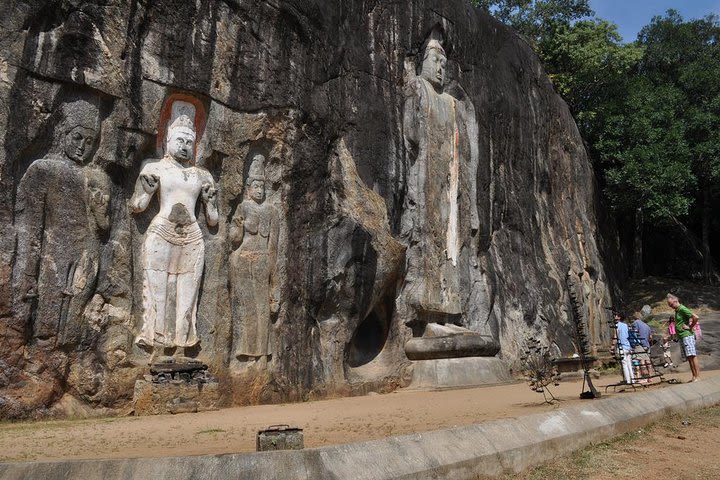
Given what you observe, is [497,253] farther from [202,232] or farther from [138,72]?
[138,72]

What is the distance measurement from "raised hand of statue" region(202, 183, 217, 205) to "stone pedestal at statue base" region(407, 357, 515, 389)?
4073 mm

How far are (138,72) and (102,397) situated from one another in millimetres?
3853

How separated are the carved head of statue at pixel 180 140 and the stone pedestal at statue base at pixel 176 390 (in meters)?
2.63

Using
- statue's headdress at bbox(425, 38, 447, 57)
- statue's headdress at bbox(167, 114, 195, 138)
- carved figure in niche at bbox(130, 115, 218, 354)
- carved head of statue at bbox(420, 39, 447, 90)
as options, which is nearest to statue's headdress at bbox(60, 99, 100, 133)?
carved figure in niche at bbox(130, 115, 218, 354)

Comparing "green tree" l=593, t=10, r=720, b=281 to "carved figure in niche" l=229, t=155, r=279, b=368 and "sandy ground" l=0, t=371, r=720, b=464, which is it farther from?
"carved figure in niche" l=229, t=155, r=279, b=368

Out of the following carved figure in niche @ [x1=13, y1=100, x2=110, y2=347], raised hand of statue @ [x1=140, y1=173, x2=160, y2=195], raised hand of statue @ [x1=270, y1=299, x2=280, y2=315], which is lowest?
raised hand of statue @ [x1=270, y1=299, x2=280, y2=315]

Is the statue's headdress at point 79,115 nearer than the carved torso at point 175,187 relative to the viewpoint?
Yes

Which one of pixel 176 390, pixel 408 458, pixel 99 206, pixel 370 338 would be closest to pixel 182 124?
pixel 99 206

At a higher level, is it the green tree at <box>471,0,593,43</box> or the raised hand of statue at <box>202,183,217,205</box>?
the green tree at <box>471,0,593,43</box>

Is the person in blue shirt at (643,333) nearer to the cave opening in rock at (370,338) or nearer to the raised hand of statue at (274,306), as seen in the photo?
the cave opening in rock at (370,338)

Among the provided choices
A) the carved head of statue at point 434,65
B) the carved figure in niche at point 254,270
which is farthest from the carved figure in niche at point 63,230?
the carved head of statue at point 434,65

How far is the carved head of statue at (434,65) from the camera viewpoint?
13.3 m

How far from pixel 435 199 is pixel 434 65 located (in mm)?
2505

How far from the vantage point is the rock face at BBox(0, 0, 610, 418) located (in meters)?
7.94
